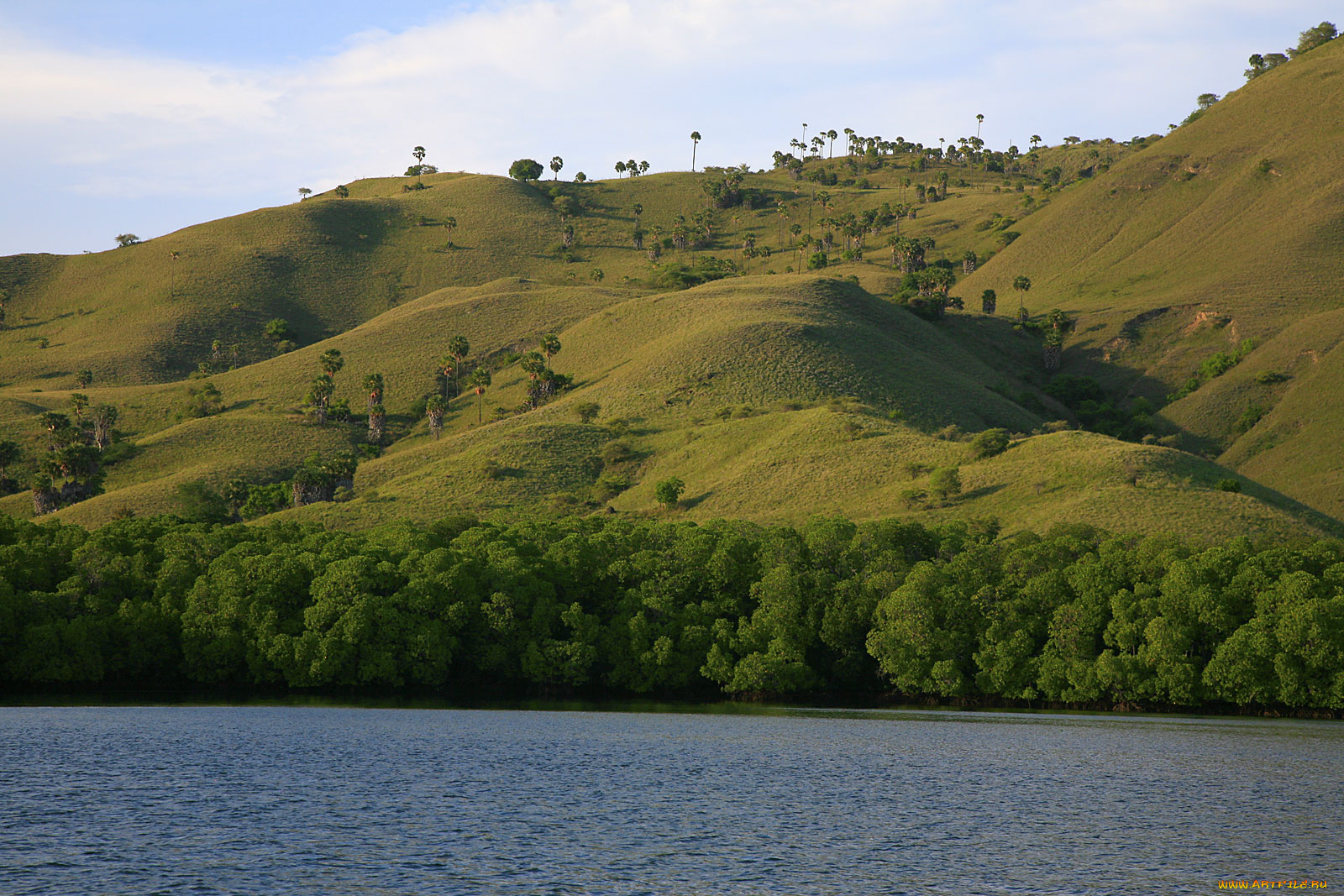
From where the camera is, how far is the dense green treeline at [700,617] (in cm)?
7975

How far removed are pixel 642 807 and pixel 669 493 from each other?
319 ft

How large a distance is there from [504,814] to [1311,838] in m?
27.7

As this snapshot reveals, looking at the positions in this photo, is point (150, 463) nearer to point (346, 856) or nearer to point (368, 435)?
point (368, 435)

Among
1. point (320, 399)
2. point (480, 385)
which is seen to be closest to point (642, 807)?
point (480, 385)

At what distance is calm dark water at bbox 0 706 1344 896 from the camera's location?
32.6 metres

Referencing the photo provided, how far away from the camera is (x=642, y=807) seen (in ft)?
143

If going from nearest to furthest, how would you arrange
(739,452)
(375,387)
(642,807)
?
1. (642,807)
2. (739,452)
3. (375,387)

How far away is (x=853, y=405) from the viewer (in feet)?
541

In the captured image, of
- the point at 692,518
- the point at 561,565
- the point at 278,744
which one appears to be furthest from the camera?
the point at 692,518

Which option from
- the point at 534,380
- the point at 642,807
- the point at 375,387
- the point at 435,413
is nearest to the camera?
the point at 642,807

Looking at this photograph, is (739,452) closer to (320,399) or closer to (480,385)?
(480,385)

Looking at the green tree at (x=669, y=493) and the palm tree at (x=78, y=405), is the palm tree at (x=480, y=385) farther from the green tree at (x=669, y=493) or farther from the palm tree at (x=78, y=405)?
the palm tree at (x=78, y=405)

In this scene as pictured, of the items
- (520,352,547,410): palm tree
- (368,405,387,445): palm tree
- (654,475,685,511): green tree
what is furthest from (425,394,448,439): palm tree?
(654,475,685,511): green tree

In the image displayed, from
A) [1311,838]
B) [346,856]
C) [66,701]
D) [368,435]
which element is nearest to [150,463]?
[368,435]
